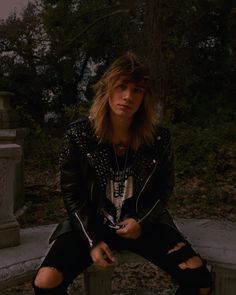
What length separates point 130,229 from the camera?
2064mm

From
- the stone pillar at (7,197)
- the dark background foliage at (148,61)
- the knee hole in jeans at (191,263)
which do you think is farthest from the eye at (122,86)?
the dark background foliage at (148,61)

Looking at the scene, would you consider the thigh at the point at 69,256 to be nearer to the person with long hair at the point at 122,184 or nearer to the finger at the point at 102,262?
the person with long hair at the point at 122,184

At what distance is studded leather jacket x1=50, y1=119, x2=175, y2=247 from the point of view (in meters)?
2.14

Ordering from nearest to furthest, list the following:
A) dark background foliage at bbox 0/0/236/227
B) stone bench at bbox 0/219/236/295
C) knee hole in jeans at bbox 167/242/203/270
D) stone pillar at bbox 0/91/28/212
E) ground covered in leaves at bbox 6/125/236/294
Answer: knee hole in jeans at bbox 167/242/203/270
stone bench at bbox 0/219/236/295
ground covered in leaves at bbox 6/125/236/294
stone pillar at bbox 0/91/28/212
dark background foliage at bbox 0/0/236/227

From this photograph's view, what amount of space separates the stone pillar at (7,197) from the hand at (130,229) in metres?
0.62

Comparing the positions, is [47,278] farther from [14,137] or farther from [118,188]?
[14,137]

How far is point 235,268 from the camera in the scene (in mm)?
2236

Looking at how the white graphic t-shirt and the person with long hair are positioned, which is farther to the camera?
the white graphic t-shirt

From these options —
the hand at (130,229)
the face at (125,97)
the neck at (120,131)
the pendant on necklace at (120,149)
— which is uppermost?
the face at (125,97)

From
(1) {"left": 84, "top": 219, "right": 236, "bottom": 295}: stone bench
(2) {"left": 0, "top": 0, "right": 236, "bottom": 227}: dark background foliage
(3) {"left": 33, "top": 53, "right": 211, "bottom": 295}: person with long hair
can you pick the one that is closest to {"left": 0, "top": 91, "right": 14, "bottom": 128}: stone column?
(2) {"left": 0, "top": 0, "right": 236, "bottom": 227}: dark background foliage

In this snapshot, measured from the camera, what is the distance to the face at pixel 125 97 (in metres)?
2.10

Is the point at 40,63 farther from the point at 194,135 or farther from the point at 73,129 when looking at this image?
the point at 73,129

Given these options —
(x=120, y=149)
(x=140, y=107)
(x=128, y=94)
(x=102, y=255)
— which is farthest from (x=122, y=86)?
(x=102, y=255)

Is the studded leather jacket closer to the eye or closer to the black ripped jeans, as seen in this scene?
the black ripped jeans
